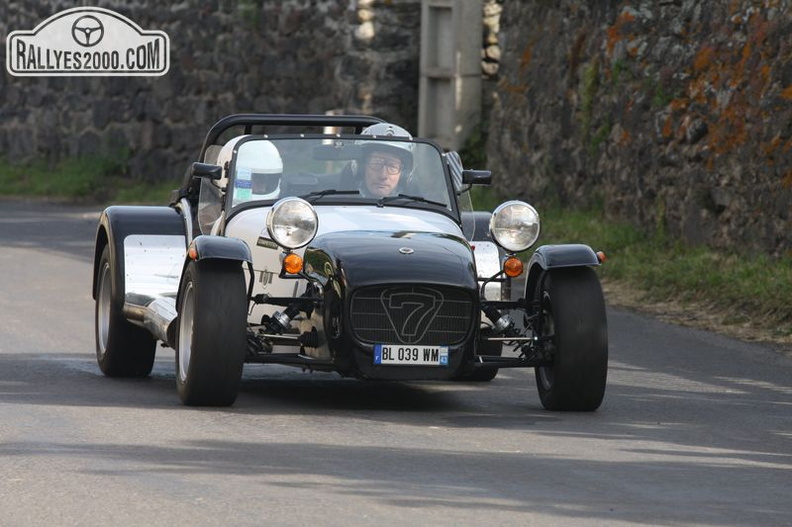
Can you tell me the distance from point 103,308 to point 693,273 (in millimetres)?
5442

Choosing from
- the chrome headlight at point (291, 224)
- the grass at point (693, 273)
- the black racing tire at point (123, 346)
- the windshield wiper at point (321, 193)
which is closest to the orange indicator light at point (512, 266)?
the windshield wiper at point (321, 193)

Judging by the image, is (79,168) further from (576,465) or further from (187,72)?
(576,465)

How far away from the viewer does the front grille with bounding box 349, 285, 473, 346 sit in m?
9.18

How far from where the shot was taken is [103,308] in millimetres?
11695

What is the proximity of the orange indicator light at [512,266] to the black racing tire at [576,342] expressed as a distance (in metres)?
0.55

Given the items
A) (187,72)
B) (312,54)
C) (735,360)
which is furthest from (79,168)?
(735,360)

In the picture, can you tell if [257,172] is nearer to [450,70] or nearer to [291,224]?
[291,224]

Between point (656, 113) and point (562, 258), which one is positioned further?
point (656, 113)

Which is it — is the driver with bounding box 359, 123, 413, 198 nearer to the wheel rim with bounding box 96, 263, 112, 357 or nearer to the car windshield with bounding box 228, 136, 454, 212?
the car windshield with bounding box 228, 136, 454, 212

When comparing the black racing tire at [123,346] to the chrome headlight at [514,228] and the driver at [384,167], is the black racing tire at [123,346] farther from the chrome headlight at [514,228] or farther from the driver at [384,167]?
the chrome headlight at [514,228]

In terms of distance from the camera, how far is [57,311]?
14.3m

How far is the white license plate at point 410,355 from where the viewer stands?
30.0 ft

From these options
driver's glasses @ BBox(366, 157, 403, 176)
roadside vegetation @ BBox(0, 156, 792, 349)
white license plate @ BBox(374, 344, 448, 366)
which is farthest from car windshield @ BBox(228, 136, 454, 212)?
roadside vegetation @ BBox(0, 156, 792, 349)

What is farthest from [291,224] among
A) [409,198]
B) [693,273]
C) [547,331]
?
[693,273]
